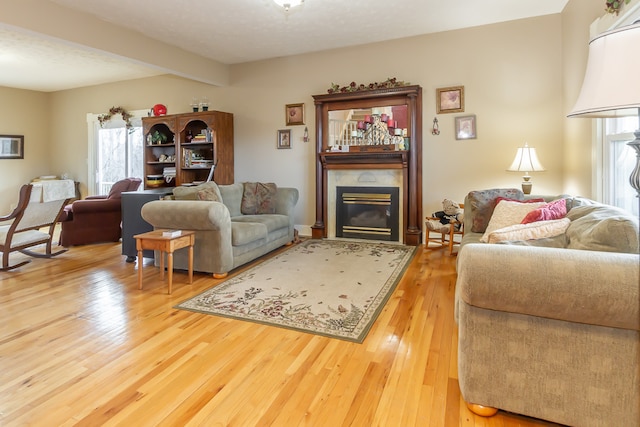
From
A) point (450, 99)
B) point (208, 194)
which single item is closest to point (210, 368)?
point (208, 194)

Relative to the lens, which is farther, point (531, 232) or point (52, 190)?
point (52, 190)

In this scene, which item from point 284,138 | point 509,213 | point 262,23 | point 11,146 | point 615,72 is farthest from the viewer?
point 11,146

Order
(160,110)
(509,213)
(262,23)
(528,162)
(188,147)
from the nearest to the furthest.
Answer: (509,213) → (528,162) → (262,23) → (188,147) → (160,110)

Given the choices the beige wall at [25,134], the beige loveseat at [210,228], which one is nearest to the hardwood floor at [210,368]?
the beige loveseat at [210,228]

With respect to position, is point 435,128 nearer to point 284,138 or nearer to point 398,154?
point 398,154

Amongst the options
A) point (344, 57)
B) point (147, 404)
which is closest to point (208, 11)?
point (344, 57)

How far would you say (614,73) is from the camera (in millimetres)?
1300

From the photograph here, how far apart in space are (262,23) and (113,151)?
14.9 feet

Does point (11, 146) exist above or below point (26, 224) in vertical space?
above

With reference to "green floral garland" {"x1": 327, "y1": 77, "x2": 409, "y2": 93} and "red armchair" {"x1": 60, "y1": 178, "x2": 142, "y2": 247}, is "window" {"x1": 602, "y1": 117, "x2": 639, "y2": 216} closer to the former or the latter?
"green floral garland" {"x1": 327, "y1": 77, "x2": 409, "y2": 93}

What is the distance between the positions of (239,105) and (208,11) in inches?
82.4

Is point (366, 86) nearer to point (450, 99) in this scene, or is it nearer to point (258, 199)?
point (450, 99)

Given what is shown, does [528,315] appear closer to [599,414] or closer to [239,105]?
[599,414]

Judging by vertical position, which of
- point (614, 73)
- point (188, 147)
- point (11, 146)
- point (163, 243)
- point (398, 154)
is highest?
point (11, 146)
